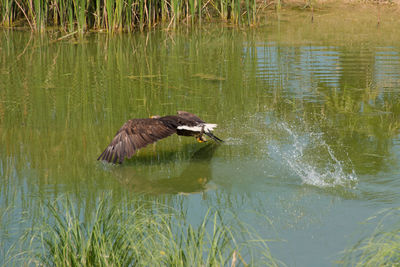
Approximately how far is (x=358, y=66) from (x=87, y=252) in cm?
737

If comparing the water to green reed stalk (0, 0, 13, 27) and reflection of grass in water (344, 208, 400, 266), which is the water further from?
green reed stalk (0, 0, 13, 27)

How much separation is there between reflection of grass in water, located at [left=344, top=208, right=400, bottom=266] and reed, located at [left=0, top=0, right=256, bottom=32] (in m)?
8.93

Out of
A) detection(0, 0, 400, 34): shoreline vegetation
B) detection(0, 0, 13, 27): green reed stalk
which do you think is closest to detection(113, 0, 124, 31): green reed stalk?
detection(0, 0, 400, 34): shoreline vegetation

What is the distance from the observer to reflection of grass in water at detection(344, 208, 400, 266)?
3174mm

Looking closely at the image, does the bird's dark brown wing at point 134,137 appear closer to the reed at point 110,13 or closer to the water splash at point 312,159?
the water splash at point 312,159

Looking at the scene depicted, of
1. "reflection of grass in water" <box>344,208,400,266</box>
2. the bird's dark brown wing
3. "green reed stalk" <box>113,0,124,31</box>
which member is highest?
"green reed stalk" <box>113,0,124,31</box>

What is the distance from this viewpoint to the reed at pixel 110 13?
1234cm

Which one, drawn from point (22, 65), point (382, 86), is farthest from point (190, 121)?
point (22, 65)

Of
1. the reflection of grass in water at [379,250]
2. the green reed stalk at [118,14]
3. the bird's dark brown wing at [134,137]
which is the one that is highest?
the green reed stalk at [118,14]

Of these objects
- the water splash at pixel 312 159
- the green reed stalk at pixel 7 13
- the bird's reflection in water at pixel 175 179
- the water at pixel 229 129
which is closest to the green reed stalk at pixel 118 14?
the water at pixel 229 129

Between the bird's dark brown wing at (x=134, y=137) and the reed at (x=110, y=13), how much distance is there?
22.4 feet

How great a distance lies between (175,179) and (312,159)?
141 centimetres

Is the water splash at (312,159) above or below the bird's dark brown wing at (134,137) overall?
below

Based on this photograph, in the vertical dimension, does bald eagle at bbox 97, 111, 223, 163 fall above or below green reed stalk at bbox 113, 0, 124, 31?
below
